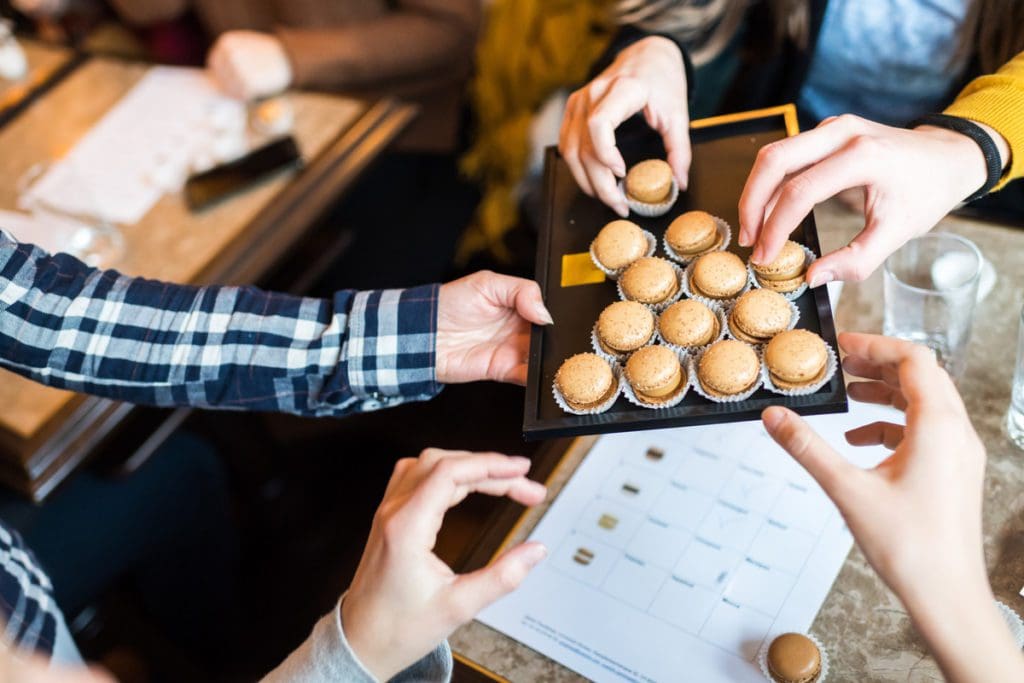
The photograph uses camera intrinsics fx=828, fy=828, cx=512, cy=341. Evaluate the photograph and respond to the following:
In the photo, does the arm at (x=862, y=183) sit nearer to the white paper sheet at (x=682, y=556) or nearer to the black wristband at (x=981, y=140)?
the black wristband at (x=981, y=140)

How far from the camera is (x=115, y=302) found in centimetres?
116

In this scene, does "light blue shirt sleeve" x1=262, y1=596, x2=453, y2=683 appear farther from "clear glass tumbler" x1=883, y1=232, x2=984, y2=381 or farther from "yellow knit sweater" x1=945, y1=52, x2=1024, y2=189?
"yellow knit sweater" x1=945, y1=52, x2=1024, y2=189

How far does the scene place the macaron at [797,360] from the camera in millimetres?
907

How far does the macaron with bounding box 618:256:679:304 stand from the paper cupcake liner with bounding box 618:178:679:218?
11 cm

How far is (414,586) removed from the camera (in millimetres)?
752

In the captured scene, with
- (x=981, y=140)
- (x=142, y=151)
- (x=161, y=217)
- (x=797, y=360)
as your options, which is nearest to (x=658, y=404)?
(x=797, y=360)

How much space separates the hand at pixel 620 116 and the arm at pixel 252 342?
232 mm

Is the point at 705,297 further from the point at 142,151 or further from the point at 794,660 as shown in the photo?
the point at 142,151

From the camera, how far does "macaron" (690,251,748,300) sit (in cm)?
104

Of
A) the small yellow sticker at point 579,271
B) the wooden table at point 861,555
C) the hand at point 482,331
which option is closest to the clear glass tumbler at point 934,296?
the wooden table at point 861,555

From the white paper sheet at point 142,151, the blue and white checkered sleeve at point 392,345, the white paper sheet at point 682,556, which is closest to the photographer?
the white paper sheet at point 682,556

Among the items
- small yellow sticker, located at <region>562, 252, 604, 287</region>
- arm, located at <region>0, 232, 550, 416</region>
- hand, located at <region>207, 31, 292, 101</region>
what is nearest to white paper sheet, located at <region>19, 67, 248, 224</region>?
hand, located at <region>207, 31, 292, 101</region>

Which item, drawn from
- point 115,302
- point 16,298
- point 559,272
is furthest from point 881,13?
point 16,298

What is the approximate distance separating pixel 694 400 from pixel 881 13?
2.74ft
